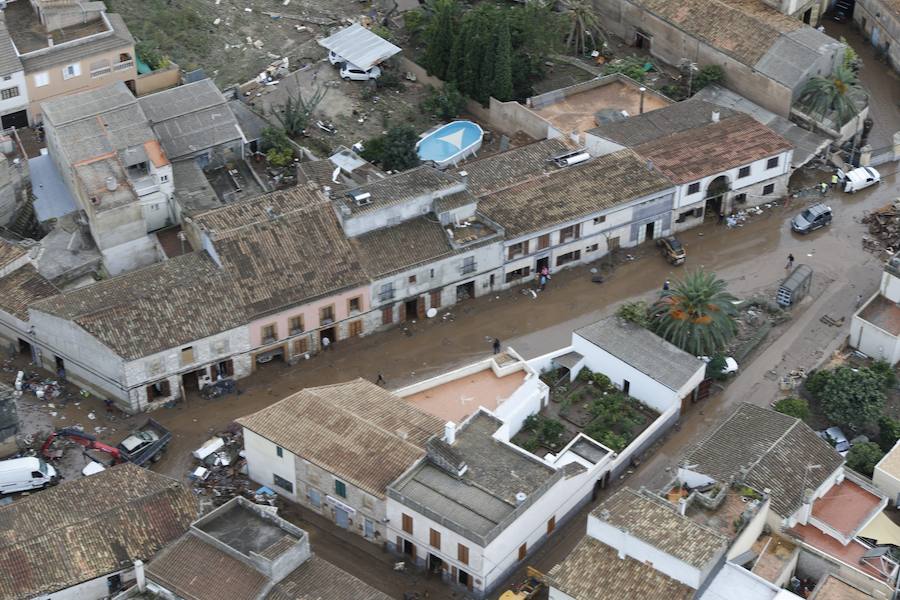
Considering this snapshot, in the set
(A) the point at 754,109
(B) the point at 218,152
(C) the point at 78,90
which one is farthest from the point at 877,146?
(C) the point at 78,90

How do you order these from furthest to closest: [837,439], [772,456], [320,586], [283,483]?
[837,439]
[283,483]
[772,456]
[320,586]

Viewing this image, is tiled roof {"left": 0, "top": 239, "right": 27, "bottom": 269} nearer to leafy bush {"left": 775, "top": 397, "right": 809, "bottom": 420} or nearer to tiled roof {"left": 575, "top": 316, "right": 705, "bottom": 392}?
tiled roof {"left": 575, "top": 316, "right": 705, "bottom": 392}

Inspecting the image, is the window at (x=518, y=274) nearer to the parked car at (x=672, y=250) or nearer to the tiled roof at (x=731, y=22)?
the parked car at (x=672, y=250)

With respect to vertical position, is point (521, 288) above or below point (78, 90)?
below

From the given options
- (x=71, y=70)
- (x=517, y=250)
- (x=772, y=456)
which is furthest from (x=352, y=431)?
(x=71, y=70)

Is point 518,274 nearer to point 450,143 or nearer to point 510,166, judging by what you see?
point 510,166

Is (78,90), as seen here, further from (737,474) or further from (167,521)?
(737,474)
